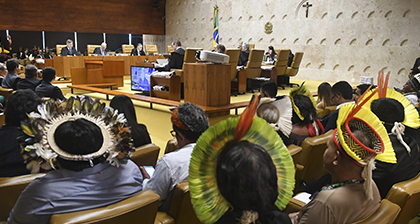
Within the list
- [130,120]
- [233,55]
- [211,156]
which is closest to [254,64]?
[233,55]

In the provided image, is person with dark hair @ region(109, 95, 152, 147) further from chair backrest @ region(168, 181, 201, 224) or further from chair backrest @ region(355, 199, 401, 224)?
chair backrest @ region(355, 199, 401, 224)

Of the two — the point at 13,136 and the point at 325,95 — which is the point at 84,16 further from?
the point at 13,136

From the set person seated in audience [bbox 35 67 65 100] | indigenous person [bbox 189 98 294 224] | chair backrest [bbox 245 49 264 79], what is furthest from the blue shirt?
chair backrest [bbox 245 49 264 79]

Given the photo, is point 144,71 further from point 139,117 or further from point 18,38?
point 18,38

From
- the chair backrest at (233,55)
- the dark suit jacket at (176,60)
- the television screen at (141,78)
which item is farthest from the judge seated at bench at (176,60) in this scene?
the chair backrest at (233,55)

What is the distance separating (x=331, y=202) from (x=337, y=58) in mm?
10279

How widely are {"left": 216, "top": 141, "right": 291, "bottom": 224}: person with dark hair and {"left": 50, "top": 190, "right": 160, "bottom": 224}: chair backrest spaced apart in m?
0.45

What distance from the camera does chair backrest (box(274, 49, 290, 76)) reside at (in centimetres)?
830

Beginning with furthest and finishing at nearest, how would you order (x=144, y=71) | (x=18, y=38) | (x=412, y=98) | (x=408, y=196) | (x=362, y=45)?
(x=18, y=38) < (x=362, y=45) < (x=144, y=71) < (x=412, y=98) < (x=408, y=196)

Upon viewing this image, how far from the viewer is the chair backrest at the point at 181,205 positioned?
4.50 ft

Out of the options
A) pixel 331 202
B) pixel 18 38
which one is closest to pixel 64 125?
pixel 331 202

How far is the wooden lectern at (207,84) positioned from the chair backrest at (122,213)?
12.0 feet

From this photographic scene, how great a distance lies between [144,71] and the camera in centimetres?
680

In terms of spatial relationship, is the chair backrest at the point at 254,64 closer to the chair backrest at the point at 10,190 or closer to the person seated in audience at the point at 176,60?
the person seated in audience at the point at 176,60
